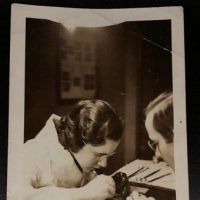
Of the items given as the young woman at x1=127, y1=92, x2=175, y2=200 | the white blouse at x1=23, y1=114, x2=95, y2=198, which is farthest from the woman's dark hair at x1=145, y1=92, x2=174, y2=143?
the white blouse at x1=23, y1=114, x2=95, y2=198

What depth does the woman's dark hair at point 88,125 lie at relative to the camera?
39 centimetres

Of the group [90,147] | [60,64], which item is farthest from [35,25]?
[90,147]

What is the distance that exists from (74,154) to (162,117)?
111mm

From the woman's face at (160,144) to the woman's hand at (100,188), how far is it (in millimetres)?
65

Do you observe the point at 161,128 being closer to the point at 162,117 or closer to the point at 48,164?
the point at 162,117

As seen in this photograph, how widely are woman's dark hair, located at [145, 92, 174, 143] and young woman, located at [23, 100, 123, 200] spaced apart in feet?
0.14

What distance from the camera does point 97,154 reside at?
396 millimetres

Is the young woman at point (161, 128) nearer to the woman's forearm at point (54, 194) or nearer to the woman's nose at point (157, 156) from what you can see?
the woman's nose at point (157, 156)

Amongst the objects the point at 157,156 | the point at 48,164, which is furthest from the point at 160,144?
the point at 48,164

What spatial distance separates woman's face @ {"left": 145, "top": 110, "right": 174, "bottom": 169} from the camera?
40 cm

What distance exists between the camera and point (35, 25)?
0.41 meters

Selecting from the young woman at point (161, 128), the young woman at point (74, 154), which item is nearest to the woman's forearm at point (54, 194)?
the young woman at point (74, 154)

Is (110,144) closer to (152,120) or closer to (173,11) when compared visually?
(152,120)

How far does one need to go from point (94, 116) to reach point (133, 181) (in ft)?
0.29
